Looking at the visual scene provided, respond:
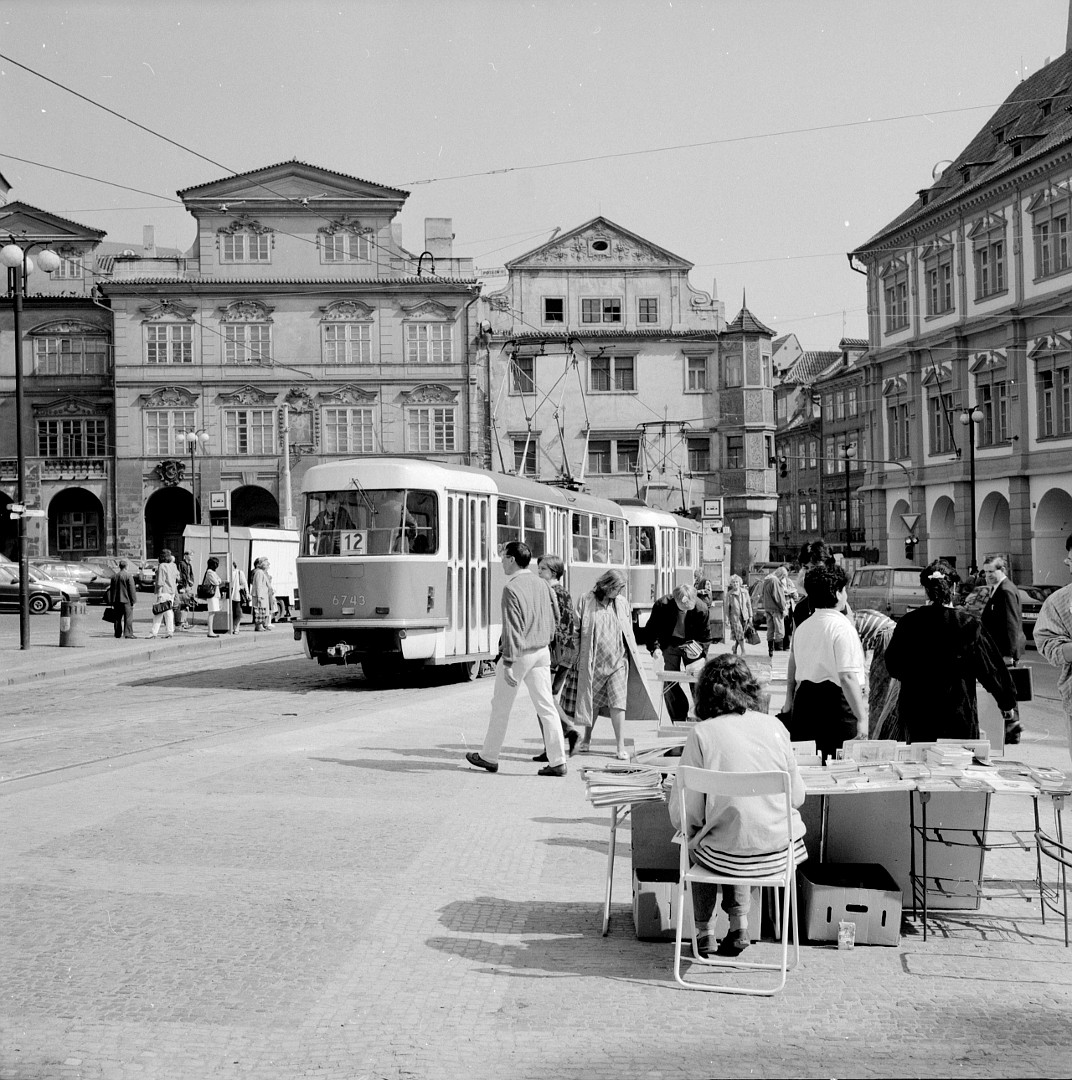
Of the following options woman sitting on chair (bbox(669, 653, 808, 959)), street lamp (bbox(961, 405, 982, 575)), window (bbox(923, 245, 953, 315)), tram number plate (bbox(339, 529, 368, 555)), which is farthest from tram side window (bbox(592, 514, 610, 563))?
window (bbox(923, 245, 953, 315))

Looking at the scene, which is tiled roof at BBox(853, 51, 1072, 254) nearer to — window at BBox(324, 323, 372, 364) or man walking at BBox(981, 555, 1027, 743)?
window at BBox(324, 323, 372, 364)

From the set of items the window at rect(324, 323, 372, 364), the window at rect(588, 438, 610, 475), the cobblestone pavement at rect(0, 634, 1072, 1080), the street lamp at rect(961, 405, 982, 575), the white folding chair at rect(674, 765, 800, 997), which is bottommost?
the cobblestone pavement at rect(0, 634, 1072, 1080)

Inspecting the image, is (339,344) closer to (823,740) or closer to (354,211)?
(354,211)

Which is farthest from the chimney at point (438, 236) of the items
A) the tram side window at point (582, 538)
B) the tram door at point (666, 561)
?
the tram side window at point (582, 538)

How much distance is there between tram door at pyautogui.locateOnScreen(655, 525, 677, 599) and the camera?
35.9m

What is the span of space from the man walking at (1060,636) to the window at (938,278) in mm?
44475

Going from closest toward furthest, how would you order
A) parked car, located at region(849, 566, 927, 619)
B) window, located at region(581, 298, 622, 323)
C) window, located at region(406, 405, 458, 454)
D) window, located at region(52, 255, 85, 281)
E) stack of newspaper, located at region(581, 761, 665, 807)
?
1. stack of newspaper, located at region(581, 761, 665, 807)
2. parked car, located at region(849, 566, 927, 619)
3. window, located at region(406, 405, 458, 454)
4. window, located at region(581, 298, 622, 323)
5. window, located at region(52, 255, 85, 281)

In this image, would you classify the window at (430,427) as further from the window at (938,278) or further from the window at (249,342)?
the window at (938,278)

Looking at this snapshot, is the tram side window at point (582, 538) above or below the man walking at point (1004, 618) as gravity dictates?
above

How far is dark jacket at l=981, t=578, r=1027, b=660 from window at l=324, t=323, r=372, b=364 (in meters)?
50.7

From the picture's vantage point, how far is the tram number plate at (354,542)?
20203mm

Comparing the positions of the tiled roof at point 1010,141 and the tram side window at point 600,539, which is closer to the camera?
the tram side window at point 600,539

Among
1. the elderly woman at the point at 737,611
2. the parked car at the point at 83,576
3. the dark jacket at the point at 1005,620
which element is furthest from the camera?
the parked car at the point at 83,576

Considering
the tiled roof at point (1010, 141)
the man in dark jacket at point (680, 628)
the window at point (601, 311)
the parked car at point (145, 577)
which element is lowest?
the man in dark jacket at point (680, 628)
